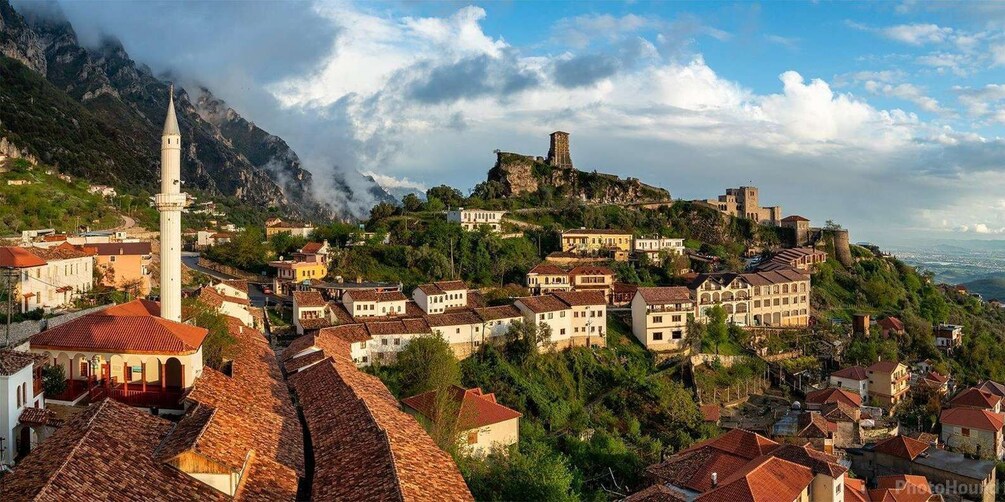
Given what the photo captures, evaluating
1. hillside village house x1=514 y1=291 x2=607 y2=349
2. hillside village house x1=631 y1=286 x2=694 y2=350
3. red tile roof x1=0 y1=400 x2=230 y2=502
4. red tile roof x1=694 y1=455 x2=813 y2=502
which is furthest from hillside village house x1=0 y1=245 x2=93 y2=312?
hillside village house x1=631 y1=286 x2=694 y2=350

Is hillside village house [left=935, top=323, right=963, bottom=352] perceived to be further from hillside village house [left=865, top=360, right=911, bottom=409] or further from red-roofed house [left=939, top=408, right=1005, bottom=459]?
red-roofed house [left=939, top=408, right=1005, bottom=459]

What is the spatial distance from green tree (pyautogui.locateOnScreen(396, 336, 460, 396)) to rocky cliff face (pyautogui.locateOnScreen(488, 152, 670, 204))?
43411 mm

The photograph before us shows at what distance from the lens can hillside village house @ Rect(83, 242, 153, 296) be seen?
113ft

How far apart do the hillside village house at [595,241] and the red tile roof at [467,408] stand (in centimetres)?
3139

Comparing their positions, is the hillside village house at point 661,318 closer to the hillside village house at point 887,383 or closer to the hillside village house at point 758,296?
the hillside village house at point 758,296

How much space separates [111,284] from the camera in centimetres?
3475

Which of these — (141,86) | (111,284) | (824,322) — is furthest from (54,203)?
(141,86)

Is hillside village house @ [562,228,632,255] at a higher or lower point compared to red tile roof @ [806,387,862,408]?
higher

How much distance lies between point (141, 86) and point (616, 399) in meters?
135

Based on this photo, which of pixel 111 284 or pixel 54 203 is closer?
pixel 111 284

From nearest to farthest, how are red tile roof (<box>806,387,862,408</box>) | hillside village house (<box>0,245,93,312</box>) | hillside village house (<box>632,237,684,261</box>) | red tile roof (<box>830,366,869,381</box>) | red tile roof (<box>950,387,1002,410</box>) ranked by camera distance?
hillside village house (<box>0,245,93,312</box>)
red tile roof (<box>806,387,862,408</box>)
red tile roof (<box>950,387,1002,410</box>)
red tile roof (<box>830,366,869,381</box>)
hillside village house (<box>632,237,684,261</box>)

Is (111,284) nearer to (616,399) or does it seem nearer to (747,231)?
(616,399)

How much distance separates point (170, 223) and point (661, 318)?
105 ft

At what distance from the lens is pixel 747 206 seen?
79.1 m
